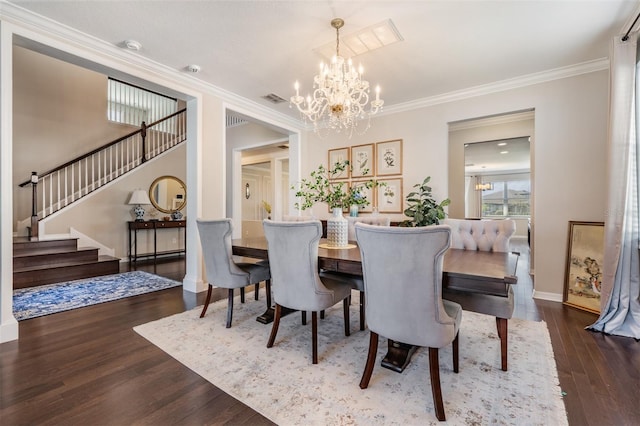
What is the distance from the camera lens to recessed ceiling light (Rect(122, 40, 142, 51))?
8.90ft

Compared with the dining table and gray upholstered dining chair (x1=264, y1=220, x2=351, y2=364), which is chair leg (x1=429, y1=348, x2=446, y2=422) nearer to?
the dining table

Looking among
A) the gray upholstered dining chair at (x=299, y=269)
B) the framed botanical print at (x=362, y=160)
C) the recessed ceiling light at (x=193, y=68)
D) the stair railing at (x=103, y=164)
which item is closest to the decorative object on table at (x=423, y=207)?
the framed botanical print at (x=362, y=160)

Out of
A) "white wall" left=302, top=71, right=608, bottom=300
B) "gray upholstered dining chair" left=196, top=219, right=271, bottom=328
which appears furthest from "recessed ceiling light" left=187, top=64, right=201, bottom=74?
"white wall" left=302, top=71, right=608, bottom=300

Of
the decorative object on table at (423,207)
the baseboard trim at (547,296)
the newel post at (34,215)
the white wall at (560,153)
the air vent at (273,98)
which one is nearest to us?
the white wall at (560,153)

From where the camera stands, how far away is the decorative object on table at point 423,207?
3.79 metres

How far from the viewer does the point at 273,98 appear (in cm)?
421

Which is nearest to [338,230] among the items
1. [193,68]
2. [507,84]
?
[193,68]

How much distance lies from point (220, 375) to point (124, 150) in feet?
19.1

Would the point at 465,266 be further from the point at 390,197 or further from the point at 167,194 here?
the point at 167,194

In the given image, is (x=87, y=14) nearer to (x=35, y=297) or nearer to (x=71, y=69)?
(x=35, y=297)

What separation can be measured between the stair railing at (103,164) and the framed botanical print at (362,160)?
420 cm

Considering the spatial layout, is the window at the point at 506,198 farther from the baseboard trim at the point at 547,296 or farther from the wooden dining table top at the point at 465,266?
the wooden dining table top at the point at 465,266

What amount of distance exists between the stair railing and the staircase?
61cm

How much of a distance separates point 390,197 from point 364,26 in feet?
8.49
